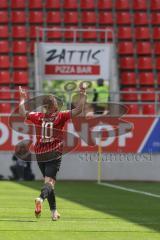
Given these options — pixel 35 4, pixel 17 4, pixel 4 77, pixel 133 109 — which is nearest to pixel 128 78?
pixel 133 109

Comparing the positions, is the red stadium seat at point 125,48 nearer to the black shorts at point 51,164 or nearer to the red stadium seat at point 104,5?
the red stadium seat at point 104,5

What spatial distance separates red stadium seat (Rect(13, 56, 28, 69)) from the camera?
28.1m

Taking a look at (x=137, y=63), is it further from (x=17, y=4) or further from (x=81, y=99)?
(x=81, y=99)

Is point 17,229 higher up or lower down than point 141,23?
lower down

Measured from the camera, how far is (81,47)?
24.8 metres

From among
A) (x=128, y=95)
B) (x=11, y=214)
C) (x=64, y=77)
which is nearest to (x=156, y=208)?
(x=11, y=214)

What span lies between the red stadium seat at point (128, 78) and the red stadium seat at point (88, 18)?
3.12 meters

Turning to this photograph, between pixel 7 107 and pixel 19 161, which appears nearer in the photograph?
pixel 19 161

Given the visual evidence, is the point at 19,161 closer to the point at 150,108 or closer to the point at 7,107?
the point at 7,107

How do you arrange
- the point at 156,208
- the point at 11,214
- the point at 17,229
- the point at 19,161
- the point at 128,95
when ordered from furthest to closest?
the point at 128,95
the point at 19,161
the point at 156,208
the point at 11,214
the point at 17,229

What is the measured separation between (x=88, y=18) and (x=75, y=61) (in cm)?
578

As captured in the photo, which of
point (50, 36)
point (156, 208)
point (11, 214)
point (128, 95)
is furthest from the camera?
point (50, 36)

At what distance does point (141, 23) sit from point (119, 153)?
8953mm

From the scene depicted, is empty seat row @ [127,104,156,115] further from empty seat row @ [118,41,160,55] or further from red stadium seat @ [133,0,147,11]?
Answer: red stadium seat @ [133,0,147,11]
